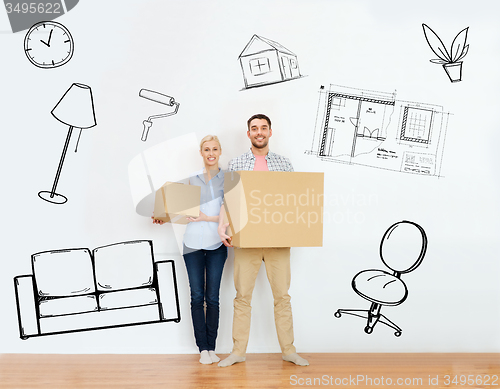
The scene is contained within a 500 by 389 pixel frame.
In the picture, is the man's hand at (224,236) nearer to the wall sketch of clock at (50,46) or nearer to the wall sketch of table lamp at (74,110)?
the wall sketch of table lamp at (74,110)

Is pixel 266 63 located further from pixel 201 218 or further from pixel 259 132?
pixel 201 218

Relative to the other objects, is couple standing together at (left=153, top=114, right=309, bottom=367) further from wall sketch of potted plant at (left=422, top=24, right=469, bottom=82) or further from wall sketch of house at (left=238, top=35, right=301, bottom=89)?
wall sketch of potted plant at (left=422, top=24, right=469, bottom=82)

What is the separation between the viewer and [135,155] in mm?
2633

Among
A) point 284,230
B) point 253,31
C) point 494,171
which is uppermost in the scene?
point 253,31

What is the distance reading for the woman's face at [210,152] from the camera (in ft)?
7.93

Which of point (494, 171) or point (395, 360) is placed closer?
point (395, 360)

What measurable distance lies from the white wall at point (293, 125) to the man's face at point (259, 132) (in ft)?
0.74

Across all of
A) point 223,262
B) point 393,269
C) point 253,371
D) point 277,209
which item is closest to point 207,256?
point 223,262

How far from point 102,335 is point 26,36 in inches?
75.7

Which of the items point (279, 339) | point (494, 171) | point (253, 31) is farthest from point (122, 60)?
point (494, 171)

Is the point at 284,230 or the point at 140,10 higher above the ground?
the point at 140,10

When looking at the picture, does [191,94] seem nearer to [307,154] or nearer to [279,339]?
[307,154]

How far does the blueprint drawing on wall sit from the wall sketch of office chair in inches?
15.6

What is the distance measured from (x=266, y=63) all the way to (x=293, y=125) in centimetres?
42
